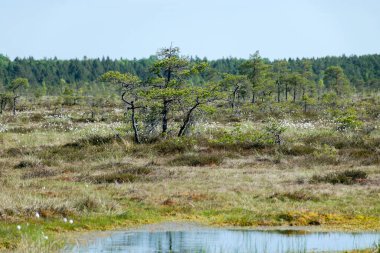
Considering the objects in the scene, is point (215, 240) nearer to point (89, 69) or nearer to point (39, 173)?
point (39, 173)

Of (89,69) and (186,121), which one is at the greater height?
Result: (89,69)

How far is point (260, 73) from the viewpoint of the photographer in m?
86.8

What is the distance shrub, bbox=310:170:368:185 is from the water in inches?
329

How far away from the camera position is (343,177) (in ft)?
76.4

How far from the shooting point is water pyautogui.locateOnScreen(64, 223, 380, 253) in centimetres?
1283

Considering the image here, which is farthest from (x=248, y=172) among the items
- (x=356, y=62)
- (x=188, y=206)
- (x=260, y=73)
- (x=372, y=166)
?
(x=356, y=62)

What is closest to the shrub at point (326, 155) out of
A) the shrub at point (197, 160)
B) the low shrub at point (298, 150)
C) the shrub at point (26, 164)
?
the low shrub at point (298, 150)

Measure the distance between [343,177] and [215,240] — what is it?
429 inches

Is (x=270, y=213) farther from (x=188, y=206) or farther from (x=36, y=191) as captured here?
(x=36, y=191)

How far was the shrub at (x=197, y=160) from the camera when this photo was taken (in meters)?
28.5

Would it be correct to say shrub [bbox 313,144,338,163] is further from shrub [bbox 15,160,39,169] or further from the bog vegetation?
shrub [bbox 15,160,39,169]

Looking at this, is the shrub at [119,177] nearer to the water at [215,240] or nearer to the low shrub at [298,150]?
the water at [215,240]

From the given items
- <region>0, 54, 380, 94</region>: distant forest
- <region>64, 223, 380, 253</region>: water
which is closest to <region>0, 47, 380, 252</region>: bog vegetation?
<region>64, 223, 380, 253</region>: water

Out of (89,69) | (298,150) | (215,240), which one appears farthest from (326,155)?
(89,69)
